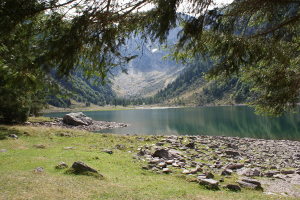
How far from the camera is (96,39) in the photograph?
19.1ft

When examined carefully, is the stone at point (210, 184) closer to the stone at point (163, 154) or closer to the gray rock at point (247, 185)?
the gray rock at point (247, 185)

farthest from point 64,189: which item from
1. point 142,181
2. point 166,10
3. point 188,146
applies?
point 188,146

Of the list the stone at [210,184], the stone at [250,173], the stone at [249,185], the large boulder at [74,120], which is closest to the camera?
the stone at [210,184]

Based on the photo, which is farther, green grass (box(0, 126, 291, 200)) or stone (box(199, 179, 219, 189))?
stone (box(199, 179, 219, 189))

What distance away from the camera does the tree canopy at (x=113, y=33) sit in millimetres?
5406

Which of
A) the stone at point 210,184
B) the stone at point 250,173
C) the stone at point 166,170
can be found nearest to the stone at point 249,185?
the stone at point 210,184

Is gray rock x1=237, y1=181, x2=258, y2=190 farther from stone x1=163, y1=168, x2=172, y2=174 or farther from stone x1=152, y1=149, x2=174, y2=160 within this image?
stone x1=152, y1=149, x2=174, y2=160

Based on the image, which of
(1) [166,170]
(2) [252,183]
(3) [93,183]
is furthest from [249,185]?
(3) [93,183]

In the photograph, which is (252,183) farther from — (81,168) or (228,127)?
(228,127)

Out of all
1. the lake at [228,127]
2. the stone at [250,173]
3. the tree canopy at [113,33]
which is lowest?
the lake at [228,127]

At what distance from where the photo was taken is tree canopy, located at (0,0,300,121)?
5.41m

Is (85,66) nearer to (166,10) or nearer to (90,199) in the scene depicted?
(166,10)

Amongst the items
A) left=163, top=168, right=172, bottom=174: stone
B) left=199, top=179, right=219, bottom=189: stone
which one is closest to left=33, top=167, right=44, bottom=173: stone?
left=163, top=168, right=172, bottom=174: stone

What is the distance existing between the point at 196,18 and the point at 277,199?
27.4 feet
